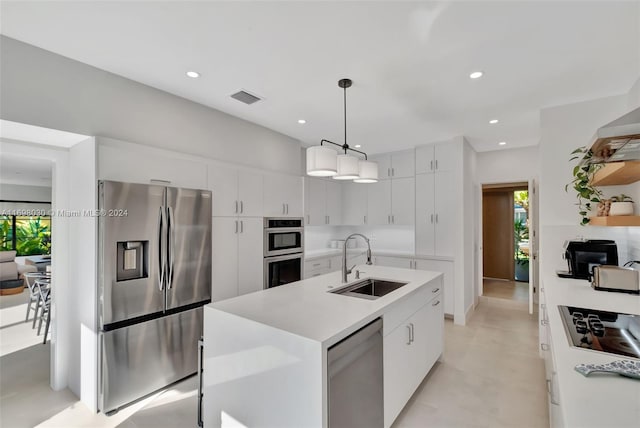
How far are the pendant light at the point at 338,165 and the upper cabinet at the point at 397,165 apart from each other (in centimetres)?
252

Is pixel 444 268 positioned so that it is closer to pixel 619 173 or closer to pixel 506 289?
pixel 619 173

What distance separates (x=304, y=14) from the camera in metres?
1.66

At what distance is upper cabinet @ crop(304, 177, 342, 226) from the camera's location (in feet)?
15.8

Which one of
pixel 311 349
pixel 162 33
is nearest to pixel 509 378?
pixel 311 349

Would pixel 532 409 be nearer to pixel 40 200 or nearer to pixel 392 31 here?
pixel 392 31

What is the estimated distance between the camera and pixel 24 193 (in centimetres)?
284

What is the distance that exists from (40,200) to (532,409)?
4604mm

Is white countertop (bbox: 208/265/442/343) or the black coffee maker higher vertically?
the black coffee maker

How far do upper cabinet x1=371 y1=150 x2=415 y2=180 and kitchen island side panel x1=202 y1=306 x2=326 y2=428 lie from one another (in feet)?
12.9

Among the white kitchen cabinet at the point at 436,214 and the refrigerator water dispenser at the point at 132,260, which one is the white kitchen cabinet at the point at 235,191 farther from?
the white kitchen cabinet at the point at 436,214

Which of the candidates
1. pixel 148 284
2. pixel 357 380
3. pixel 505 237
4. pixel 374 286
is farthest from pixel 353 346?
pixel 505 237

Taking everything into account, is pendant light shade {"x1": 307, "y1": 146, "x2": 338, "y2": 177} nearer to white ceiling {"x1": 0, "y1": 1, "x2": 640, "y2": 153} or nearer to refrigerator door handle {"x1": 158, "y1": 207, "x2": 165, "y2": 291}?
white ceiling {"x1": 0, "y1": 1, "x2": 640, "y2": 153}

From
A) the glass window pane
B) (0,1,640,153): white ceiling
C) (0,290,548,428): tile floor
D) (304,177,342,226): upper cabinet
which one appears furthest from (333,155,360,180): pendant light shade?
the glass window pane

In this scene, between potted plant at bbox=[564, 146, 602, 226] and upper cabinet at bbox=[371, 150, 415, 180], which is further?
upper cabinet at bbox=[371, 150, 415, 180]
